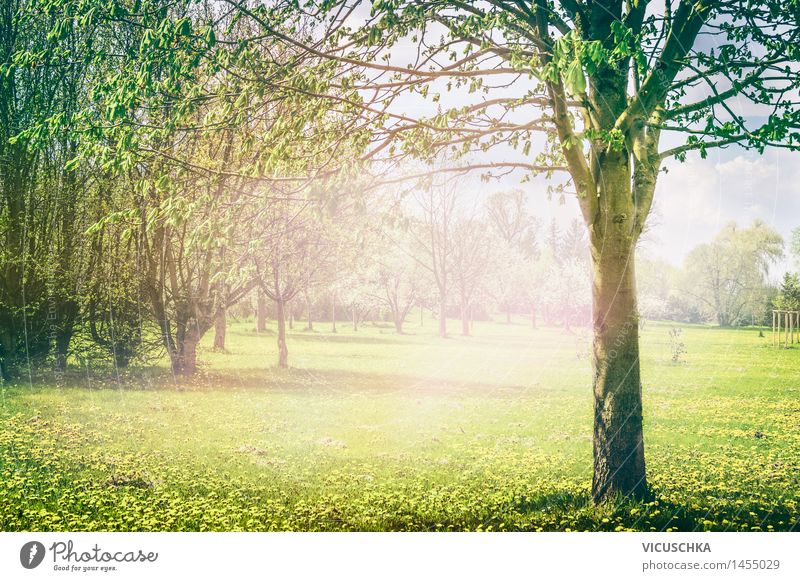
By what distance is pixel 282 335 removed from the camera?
314 inches

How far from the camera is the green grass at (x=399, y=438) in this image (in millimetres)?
4848

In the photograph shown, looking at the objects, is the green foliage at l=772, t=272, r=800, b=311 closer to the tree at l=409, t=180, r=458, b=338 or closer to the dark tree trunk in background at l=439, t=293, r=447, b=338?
the tree at l=409, t=180, r=458, b=338

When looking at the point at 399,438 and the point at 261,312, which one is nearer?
the point at 399,438

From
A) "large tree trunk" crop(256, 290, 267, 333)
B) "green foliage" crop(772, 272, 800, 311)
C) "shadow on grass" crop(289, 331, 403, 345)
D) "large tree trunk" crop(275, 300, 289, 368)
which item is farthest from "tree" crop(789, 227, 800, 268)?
"large tree trunk" crop(256, 290, 267, 333)

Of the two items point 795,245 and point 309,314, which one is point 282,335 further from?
point 795,245

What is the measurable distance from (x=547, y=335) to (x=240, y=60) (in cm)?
526

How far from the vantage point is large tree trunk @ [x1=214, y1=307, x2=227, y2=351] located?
7646 millimetres

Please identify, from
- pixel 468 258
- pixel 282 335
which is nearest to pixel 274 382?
pixel 282 335

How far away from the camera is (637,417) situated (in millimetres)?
4555

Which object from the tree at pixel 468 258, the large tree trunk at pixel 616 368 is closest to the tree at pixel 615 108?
the large tree trunk at pixel 616 368

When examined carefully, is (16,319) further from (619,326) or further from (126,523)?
(619,326)

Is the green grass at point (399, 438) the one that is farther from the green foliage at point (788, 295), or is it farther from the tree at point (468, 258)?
the green foliage at point (788, 295)

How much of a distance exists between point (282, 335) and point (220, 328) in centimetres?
89
